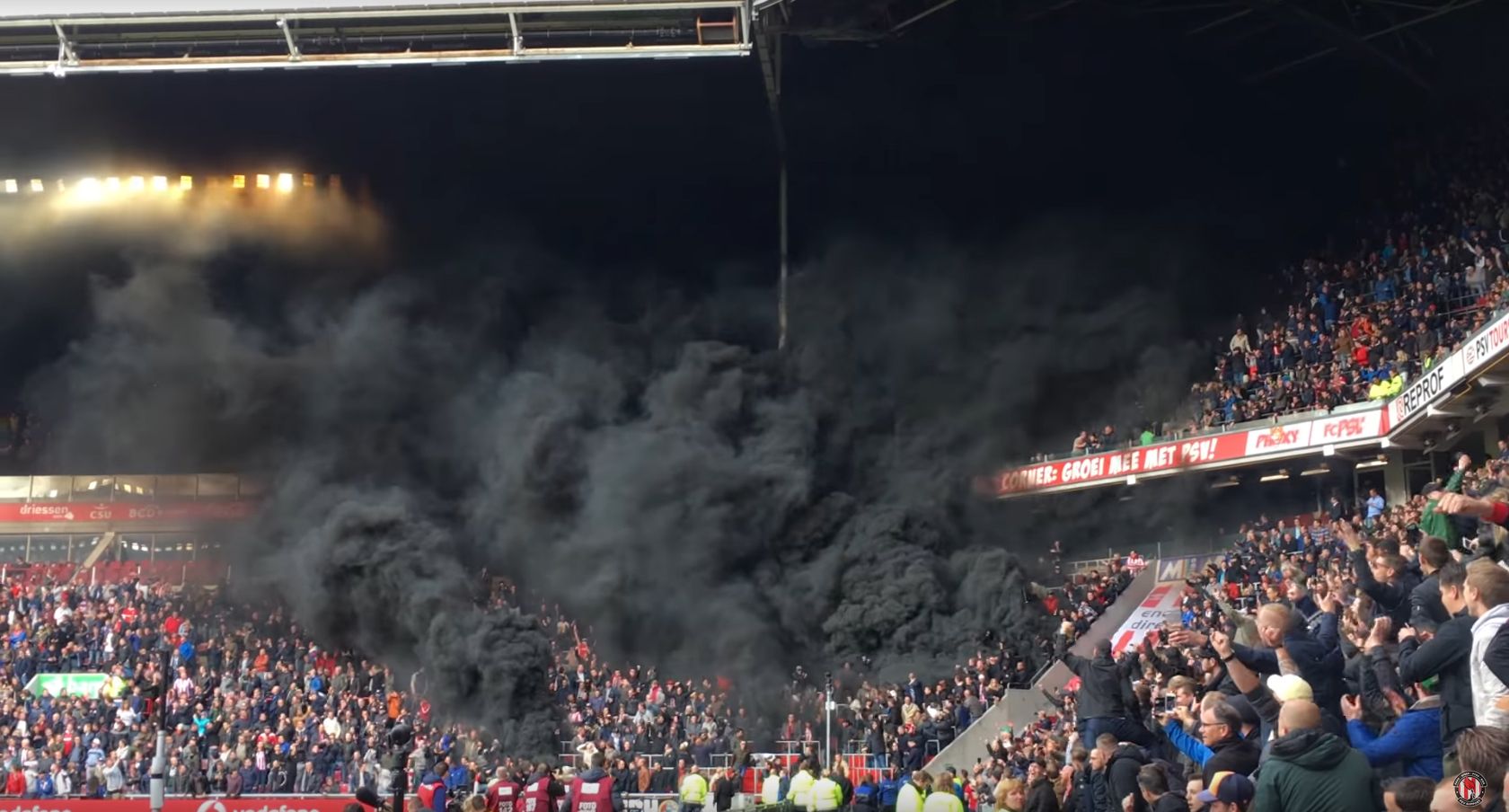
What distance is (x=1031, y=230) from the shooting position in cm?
3766

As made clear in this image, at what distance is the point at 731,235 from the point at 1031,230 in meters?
8.02

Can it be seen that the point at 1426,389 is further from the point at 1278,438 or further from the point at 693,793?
the point at 693,793

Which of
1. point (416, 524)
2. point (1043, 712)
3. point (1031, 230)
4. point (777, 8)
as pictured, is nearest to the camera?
point (1043, 712)

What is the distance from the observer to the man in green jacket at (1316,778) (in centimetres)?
577

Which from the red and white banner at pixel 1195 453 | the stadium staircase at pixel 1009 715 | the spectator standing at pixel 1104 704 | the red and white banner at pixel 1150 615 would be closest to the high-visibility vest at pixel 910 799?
the spectator standing at pixel 1104 704

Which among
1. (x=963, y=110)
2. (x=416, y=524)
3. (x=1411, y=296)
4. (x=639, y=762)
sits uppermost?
(x=963, y=110)

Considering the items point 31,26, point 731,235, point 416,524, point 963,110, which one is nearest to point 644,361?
point 731,235

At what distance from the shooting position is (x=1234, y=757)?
23.6 ft

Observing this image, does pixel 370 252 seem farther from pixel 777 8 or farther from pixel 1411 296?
pixel 1411 296

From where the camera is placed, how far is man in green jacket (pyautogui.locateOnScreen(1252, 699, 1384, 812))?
5773mm

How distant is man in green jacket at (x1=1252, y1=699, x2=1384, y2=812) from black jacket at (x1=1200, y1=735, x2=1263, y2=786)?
4.21 ft

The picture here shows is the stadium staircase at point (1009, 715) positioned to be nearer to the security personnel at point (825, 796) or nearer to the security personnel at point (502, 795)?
the security personnel at point (825, 796)

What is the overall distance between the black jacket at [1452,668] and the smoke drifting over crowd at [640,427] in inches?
991

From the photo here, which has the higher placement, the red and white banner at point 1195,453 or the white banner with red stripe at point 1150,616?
the red and white banner at point 1195,453
